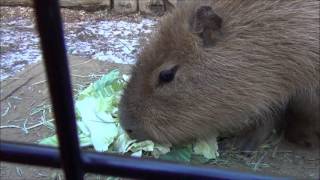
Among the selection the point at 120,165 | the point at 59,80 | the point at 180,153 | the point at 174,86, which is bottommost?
the point at 180,153

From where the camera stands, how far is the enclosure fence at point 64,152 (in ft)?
2.20

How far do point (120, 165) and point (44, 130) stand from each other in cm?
261

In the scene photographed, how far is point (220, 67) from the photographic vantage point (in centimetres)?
276

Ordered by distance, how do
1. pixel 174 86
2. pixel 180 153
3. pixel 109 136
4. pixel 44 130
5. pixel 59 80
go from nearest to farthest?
pixel 59 80 → pixel 174 86 → pixel 180 153 → pixel 109 136 → pixel 44 130

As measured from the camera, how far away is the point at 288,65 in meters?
2.80

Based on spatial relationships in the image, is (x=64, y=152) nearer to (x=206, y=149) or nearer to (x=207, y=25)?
(x=207, y=25)

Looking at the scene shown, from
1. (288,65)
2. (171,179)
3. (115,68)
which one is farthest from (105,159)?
(115,68)

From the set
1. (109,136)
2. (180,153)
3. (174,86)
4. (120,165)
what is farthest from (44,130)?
(120,165)

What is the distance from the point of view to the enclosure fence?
670 millimetres

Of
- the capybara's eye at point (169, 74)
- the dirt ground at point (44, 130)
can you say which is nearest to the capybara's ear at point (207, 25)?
the capybara's eye at point (169, 74)

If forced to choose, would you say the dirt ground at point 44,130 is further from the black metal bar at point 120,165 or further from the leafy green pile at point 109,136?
the black metal bar at point 120,165

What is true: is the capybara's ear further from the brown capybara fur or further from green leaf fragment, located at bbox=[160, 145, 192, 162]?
green leaf fragment, located at bbox=[160, 145, 192, 162]

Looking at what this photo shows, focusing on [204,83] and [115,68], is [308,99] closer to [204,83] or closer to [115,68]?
[204,83]

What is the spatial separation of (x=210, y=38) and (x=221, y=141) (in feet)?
2.16
